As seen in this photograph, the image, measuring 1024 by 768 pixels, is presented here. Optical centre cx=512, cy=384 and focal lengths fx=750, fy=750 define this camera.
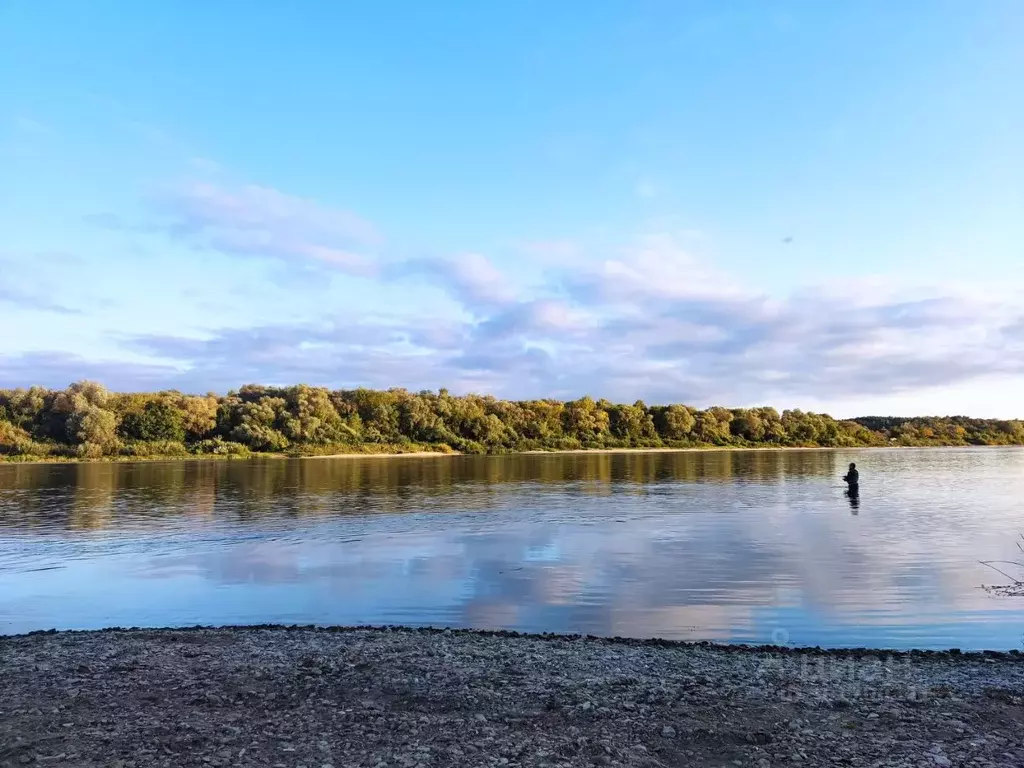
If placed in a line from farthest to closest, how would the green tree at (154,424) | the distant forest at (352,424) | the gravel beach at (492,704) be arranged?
the green tree at (154,424) < the distant forest at (352,424) < the gravel beach at (492,704)

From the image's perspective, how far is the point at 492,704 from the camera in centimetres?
907

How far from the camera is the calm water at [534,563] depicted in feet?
48.3

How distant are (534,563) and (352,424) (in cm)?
10129

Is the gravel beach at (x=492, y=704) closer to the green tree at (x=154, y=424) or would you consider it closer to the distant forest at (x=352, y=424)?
the distant forest at (x=352, y=424)

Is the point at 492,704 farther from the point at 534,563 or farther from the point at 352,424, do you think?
the point at 352,424

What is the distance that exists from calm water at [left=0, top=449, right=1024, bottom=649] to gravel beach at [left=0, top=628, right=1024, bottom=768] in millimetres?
2496

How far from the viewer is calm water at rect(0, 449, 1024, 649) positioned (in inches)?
579

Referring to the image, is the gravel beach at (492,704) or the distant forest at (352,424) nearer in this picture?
Result: the gravel beach at (492,704)

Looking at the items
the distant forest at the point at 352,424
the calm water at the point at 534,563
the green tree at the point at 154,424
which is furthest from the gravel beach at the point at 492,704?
the green tree at the point at 154,424

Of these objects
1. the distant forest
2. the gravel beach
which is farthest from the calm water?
the distant forest

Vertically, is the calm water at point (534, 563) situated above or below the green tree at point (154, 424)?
below

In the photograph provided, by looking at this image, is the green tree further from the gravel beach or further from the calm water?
the gravel beach

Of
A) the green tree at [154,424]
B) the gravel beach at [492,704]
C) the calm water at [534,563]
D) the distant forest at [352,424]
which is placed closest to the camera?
the gravel beach at [492,704]

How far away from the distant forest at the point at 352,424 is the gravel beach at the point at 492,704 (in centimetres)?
9176
